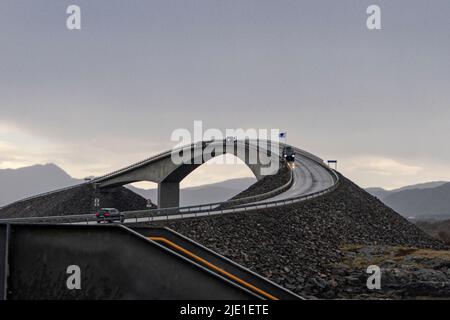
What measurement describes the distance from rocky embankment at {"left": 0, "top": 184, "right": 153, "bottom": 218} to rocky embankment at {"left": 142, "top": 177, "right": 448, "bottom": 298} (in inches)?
2192

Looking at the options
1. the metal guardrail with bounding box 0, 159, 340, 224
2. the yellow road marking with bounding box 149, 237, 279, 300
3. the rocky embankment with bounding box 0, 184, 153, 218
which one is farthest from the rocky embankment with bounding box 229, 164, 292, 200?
the yellow road marking with bounding box 149, 237, 279, 300

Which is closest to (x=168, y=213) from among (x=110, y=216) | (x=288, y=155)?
(x=110, y=216)

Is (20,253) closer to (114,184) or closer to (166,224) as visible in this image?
(166,224)

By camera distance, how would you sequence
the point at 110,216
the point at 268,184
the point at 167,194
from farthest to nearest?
the point at 167,194 → the point at 268,184 → the point at 110,216

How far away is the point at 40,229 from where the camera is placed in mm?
12305

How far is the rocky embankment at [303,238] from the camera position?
38.2m

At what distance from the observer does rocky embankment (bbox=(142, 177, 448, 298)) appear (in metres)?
38.2

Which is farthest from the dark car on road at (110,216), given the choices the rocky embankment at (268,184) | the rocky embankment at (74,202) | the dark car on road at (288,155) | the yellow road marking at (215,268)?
the rocky embankment at (74,202)

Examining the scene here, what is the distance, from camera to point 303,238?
46938 millimetres

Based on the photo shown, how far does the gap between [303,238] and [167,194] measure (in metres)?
48.4

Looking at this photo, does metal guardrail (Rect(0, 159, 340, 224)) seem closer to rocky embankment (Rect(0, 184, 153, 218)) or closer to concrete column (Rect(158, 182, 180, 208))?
concrete column (Rect(158, 182, 180, 208))

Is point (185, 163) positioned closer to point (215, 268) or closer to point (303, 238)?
point (303, 238)
